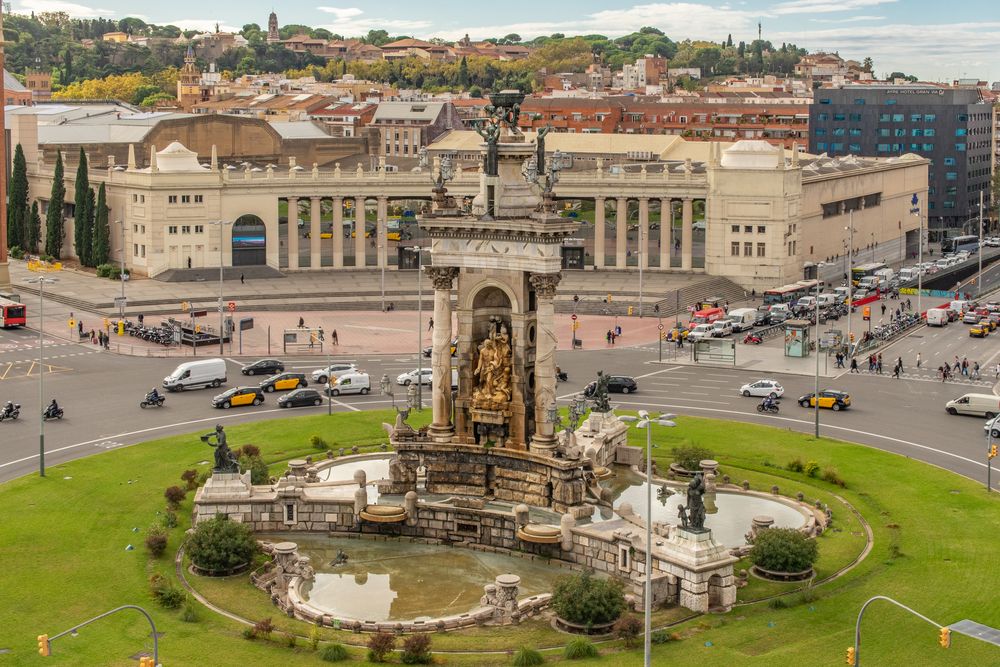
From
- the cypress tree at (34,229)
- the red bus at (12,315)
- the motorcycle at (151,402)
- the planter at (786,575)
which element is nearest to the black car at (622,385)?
the motorcycle at (151,402)

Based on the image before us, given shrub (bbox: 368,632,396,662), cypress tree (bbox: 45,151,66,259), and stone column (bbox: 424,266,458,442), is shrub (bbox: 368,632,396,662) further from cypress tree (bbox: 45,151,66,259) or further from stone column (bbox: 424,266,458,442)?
cypress tree (bbox: 45,151,66,259)

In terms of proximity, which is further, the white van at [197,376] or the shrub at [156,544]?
the white van at [197,376]

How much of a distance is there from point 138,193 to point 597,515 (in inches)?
3763

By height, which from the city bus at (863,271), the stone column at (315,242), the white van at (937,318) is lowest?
the white van at (937,318)

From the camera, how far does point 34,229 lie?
17112cm

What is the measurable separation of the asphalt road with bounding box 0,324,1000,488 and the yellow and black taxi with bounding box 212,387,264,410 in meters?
0.66

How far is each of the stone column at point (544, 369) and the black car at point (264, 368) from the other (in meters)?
44.4

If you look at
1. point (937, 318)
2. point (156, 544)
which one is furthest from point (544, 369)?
point (937, 318)

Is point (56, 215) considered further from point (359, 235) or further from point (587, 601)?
point (587, 601)

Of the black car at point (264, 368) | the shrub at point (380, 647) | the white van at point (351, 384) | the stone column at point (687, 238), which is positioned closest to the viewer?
the shrub at point (380, 647)

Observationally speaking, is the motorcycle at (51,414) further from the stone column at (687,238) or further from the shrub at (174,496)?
the stone column at (687,238)

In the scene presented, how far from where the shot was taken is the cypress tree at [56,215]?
543ft

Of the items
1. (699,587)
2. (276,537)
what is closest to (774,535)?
(699,587)

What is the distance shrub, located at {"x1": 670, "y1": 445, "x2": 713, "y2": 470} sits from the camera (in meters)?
80.0
